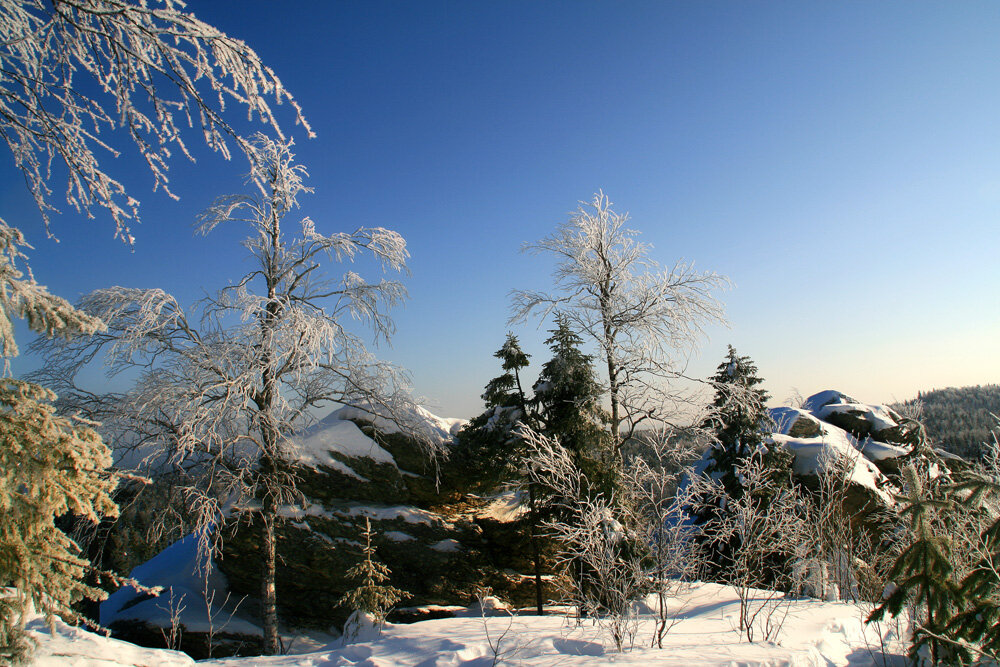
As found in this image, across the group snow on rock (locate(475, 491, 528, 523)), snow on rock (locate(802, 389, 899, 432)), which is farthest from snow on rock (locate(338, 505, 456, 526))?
snow on rock (locate(802, 389, 899, 432))

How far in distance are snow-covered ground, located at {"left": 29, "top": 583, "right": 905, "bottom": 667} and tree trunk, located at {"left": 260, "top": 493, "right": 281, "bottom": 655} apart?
2761mm

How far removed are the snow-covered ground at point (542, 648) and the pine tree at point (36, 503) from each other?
4.02 feet

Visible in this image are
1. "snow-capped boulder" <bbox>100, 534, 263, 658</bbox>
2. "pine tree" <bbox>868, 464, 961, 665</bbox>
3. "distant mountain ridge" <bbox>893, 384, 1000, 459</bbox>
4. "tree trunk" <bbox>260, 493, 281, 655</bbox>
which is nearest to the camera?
"pine tree" <bbox>868, 464, 961, 665</bbox>

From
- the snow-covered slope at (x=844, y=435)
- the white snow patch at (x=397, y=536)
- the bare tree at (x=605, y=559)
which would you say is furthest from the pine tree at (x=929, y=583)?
the snow-covered slope at (x=844, y=435)

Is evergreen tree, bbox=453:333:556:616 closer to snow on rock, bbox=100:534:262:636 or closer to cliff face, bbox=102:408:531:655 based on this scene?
cliff face, bbox=102:408:531:655

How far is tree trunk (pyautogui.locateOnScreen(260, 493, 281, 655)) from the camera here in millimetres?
8945

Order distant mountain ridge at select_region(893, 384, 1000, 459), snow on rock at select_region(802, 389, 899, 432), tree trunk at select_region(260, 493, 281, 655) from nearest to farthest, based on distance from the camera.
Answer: tree trunk at select_region(260, 493, 281, 655) < snow on rock at select_region(802, 389, 899, 432) < distant mountain ridge at select_region(893, 384, 1000, 459)

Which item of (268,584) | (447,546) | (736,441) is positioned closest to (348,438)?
(447,546)

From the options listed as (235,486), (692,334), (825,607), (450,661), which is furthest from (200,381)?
(825,607)

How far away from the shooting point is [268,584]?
916 cm

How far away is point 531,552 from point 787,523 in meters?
7.49

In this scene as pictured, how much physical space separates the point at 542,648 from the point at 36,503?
528 centimetres

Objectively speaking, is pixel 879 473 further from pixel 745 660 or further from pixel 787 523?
pixel 745 660

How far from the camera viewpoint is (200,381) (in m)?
8.10
